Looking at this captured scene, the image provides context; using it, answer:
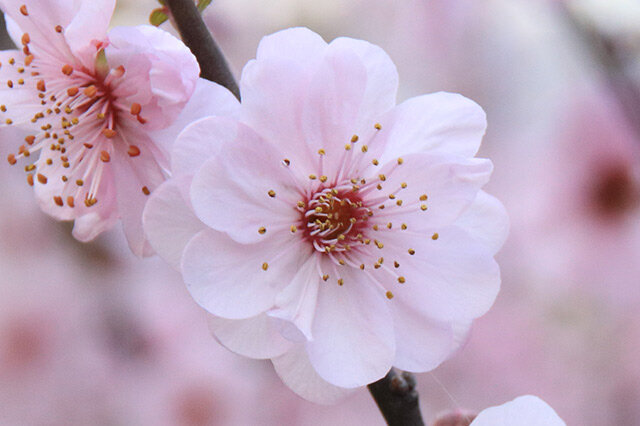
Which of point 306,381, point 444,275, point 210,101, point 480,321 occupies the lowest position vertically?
point 480,321

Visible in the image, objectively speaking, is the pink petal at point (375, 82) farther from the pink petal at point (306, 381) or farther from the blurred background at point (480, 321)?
the blurred background at point (480, 321)

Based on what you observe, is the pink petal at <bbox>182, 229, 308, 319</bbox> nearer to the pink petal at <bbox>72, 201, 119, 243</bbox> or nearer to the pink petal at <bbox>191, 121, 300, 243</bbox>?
the pink petal at <bbox>191, 121, 300, 243</bbox>

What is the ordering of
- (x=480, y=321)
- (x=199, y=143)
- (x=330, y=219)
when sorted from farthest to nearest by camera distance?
1. (x=480, y=321)
2. (x=330, y=219)
3. (x=199, y=143)

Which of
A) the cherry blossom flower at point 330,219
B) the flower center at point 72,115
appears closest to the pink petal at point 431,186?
the cherry blossom flower at point 330,219

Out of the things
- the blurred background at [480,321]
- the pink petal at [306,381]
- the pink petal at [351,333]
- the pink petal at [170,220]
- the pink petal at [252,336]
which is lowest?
the blurred background at [480,321]

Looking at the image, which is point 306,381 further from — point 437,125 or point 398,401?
point 437,125

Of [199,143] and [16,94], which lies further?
[16,94]

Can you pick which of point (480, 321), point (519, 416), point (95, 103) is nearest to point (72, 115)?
point (95, 103)

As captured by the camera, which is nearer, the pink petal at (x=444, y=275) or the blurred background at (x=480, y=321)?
the pink petal at (x=444, y=275)
